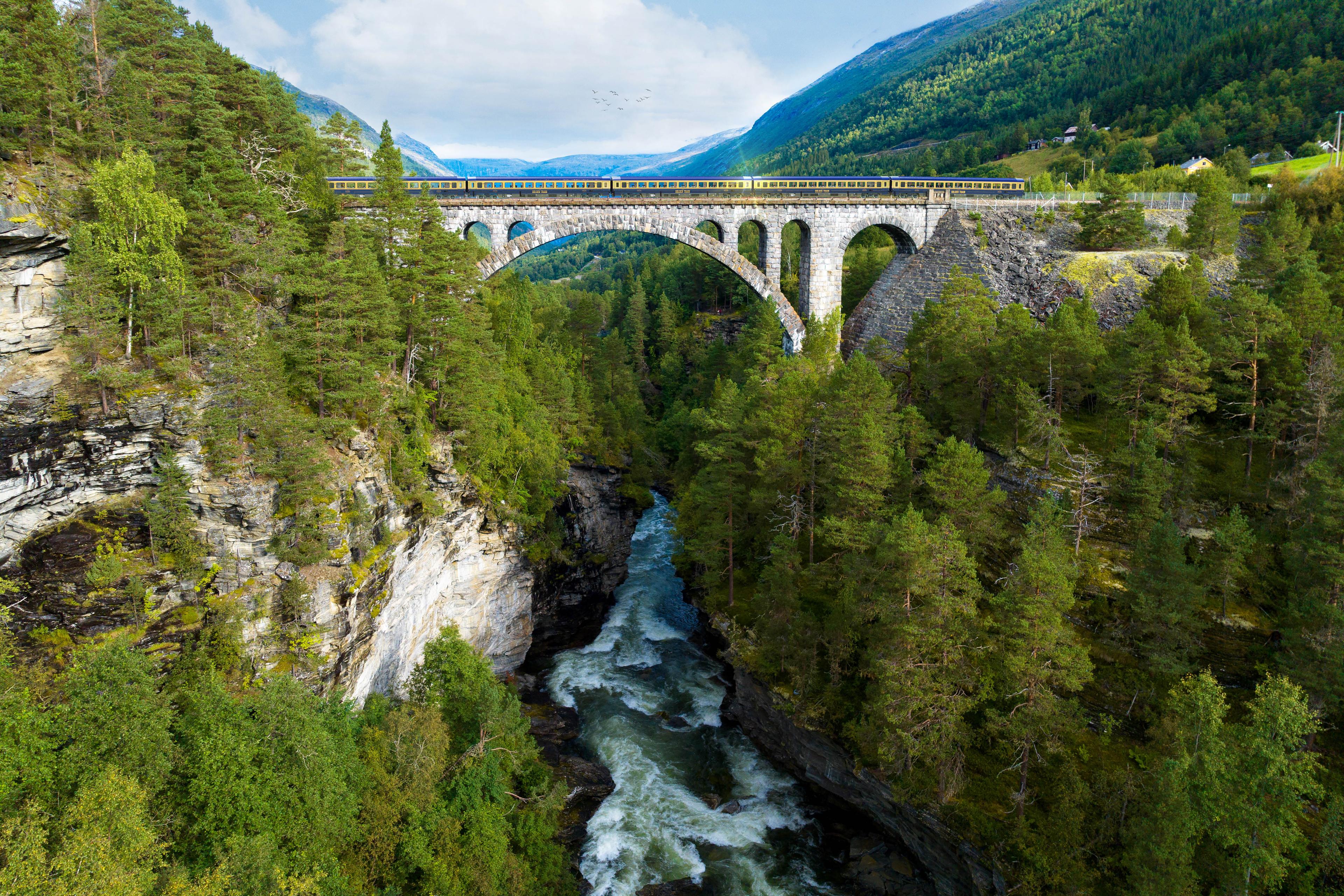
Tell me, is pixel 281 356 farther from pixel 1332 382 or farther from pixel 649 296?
pixel 649 296

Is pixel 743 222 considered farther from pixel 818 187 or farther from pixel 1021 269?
pixel 1021 269

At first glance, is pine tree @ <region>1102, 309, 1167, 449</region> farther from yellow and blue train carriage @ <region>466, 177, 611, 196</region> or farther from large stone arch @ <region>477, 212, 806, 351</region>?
yellow and blue train carriage @ <region>466, 177, 611, 196</region>

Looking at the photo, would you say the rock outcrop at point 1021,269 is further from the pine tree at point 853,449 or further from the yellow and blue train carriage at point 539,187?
the yellow and blue train carriage at point 539,187

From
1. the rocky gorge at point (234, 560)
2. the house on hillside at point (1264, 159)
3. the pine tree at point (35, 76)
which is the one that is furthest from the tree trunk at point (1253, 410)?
the house on hillside at point (1264, 159)

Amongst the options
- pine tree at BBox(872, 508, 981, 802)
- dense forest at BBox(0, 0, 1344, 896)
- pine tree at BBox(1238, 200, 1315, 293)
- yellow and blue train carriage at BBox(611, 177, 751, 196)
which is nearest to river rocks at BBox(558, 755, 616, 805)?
dense forest at BBox(0, 0, 1344, 896)

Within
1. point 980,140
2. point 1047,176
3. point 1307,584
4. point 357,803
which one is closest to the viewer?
point 357,803

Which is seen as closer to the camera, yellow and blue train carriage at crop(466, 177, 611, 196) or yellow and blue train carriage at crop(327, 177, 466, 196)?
yellow and blue train carriage at crop(327, 177, 466, 196)

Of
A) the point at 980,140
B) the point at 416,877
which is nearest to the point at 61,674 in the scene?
the point at 416,877
